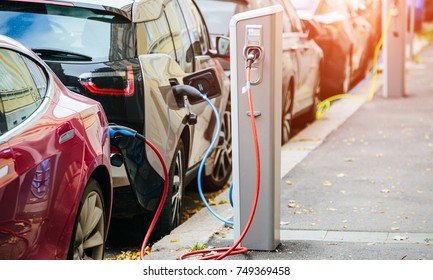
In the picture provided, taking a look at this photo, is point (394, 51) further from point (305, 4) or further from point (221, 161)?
point (221, 161)

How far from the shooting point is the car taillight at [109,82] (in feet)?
19.4

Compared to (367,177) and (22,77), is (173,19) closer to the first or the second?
(367,177)

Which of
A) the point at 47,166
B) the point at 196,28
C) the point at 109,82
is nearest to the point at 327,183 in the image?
the point at 196,28

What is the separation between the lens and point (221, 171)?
8.29m

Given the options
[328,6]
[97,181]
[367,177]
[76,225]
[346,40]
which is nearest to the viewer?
[76,225]

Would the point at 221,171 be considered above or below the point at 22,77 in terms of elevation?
below

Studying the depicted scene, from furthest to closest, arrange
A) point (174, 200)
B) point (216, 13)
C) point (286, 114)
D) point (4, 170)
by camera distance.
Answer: point (286, 114) < point (216, 13) < point (174, 200) < point (4, 170)

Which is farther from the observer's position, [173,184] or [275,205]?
[173,184]

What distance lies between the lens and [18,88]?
448cm

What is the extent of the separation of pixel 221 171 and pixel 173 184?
1.70 meters

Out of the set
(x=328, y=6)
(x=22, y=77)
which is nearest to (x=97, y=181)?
(x=22, y=77)

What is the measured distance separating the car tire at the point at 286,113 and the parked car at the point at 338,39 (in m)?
1.82

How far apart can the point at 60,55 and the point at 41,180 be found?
1.94 meters

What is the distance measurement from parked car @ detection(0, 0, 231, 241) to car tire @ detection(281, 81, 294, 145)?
11.2ft
